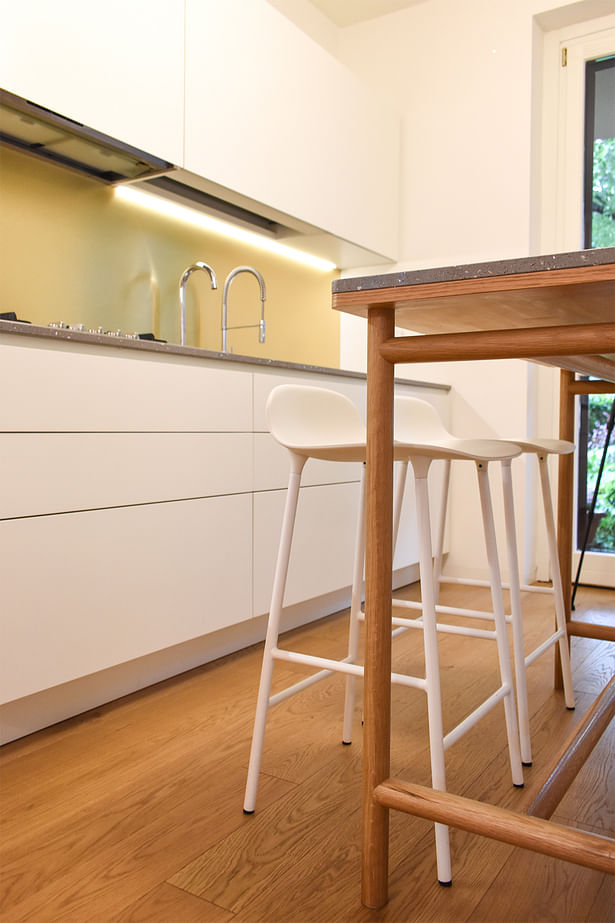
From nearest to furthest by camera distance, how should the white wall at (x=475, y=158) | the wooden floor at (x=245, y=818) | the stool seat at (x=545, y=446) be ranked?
the wooden floor at (x=245, y=818)
the stool seat at (x=545, y=446)
the white wall at (x=475, y=158)

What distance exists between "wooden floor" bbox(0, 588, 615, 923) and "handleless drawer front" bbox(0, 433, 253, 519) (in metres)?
0.54

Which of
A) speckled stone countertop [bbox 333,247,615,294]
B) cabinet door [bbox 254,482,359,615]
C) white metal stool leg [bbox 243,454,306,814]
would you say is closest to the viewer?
speckled stone countertop [bbox 333,247,615,294]

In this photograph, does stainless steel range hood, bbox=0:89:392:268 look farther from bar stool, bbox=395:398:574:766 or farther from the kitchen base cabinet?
bar stool, bbox=395:398:574:766

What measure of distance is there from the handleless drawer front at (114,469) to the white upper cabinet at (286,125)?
109 cm

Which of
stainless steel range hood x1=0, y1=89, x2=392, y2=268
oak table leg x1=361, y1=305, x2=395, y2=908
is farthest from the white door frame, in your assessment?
oak table leg x1=361, y1=305, x2=395, y2=908

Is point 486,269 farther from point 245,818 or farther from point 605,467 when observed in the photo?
point 605,467

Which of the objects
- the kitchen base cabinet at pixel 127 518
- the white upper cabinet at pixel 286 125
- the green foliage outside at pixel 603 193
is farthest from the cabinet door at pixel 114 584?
the green foliage outside at pixel 603 193

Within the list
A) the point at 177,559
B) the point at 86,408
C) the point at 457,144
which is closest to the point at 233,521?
the point at 177,559

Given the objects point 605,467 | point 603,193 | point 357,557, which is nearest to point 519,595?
point 357,557

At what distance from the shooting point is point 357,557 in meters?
1.73

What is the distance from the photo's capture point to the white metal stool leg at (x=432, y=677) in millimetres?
1209

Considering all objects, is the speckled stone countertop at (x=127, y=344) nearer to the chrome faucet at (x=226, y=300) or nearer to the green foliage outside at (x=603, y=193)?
the chrome faucet at (x=226, y=300)

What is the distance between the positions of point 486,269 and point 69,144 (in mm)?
Result: 1907

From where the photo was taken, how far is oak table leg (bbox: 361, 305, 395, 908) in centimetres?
118
